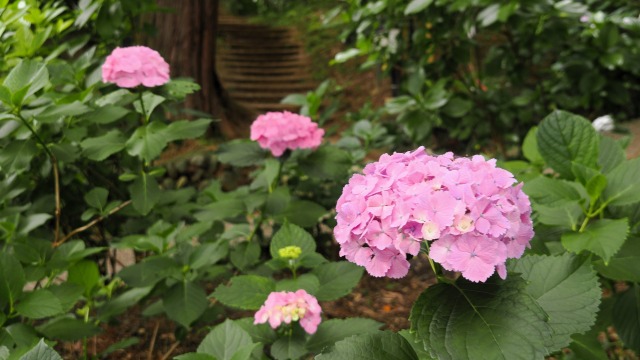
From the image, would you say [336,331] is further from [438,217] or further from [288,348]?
[438,217]

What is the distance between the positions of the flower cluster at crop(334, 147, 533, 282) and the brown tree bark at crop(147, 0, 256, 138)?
17.8 ft

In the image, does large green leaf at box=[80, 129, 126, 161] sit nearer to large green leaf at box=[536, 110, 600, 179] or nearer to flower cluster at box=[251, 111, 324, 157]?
flower cluster at box=[251, 111, 324, 157]

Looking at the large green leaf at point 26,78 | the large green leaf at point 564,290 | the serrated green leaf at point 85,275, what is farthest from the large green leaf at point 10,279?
the large green leaf at point 564,290

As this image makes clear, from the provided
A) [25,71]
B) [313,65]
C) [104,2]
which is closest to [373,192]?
[25,71]

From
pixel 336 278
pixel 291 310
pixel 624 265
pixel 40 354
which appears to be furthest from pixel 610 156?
pixel 40 354

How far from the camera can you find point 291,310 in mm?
1539

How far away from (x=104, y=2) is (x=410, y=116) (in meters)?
1.67

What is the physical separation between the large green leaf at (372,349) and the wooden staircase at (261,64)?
8.46 m

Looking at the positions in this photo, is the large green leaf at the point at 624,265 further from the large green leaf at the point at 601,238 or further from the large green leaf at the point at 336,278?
the large green leaf at the point at 336,278

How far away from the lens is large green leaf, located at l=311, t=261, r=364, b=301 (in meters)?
1.73

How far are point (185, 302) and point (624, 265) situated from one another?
135 centimetres

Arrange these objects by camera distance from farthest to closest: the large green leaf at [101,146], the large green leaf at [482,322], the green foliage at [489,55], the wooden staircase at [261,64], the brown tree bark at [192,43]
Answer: the wooden staircase at [261,64], the brown tree bark at [192,43], the green foliage at [489,55], the large green leaf at [101,146], the large green leaf at [482,322]

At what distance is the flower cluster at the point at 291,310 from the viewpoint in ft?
5.05

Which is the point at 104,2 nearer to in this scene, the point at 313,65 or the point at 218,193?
the point at 218,193
